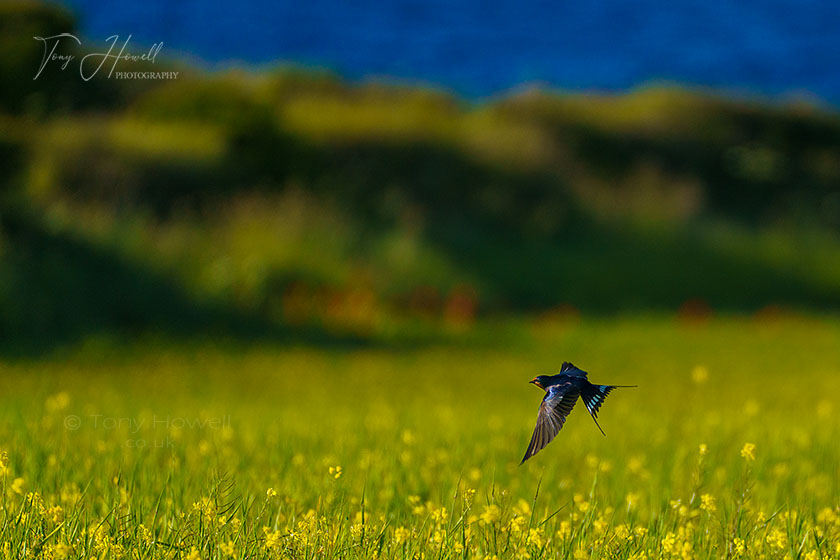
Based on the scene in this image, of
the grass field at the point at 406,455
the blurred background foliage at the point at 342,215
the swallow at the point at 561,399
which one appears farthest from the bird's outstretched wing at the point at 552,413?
the blurred background foliage at the point at 342,215

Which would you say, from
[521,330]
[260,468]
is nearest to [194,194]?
[521,330]

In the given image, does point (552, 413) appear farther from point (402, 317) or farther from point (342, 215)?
point (342, 215)

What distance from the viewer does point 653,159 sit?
945 inches

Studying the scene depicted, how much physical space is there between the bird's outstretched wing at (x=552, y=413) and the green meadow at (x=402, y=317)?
1.87ft

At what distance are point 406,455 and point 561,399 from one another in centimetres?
224

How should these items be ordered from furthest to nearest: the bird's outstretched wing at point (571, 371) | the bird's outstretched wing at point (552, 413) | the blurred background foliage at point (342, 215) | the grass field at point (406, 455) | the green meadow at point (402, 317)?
1. the blurred background foliage at point (342, 215)
2. the green meadow at point (402, 317)
3. the grass field at point (406, 455)
4. the bird's outstretched wing at point (571, 371)
5. the bird's outstretched wing at point (552, 413)

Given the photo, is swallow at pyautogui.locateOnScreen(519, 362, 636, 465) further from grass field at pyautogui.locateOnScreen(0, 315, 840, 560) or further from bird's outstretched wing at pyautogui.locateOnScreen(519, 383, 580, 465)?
grass field at pyautogui.locateOnScreen(0, 315, 840, 560)

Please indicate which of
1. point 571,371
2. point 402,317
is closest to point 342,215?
point 402,317

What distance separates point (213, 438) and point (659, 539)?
2.73 meters

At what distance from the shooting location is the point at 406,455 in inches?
174

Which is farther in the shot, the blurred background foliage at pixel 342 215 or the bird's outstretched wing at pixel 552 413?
the blurred background foliage at pixel 342 215

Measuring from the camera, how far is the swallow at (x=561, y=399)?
2193 mm

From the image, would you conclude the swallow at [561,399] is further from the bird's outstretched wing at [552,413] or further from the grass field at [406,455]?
the grass field at [406,455]

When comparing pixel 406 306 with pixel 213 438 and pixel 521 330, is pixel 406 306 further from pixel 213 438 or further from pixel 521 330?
pixel 213 438
